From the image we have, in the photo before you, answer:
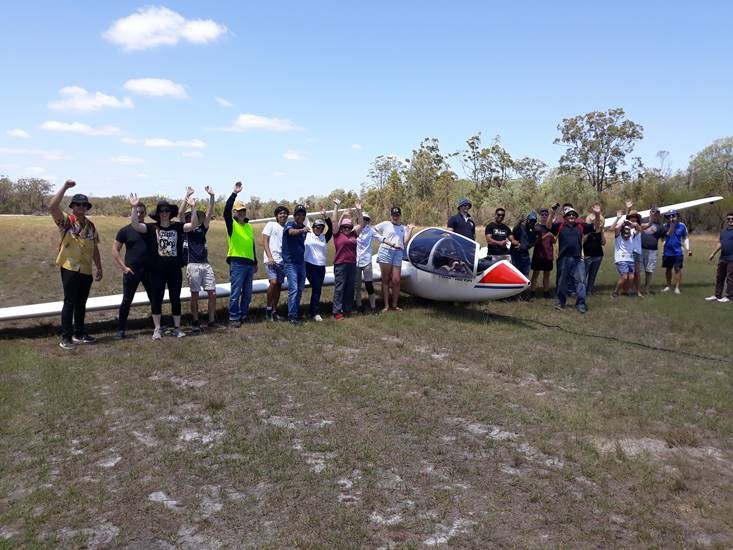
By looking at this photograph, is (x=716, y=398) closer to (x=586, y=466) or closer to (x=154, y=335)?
(x=586, y=466)

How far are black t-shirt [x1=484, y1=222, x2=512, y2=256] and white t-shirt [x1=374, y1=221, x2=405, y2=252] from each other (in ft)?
6.17

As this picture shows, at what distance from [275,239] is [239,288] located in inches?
40.0

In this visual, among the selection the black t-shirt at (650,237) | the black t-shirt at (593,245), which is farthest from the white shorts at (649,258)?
the black t-shirt at (593,245)

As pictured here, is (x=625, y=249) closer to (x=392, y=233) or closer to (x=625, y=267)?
(x=625, y=267)

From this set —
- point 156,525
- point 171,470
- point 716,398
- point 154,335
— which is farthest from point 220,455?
point 716,398

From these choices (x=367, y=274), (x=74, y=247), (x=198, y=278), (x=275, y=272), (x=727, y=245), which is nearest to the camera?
(x=74, y=247)

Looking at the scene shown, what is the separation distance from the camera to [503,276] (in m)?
9.12

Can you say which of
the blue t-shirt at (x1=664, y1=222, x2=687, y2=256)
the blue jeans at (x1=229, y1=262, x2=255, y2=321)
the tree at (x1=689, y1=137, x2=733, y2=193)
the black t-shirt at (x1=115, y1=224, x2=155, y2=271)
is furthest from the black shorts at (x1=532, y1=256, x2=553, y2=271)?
the tree at (x1=689, y1=137, x2=733, y2=193)

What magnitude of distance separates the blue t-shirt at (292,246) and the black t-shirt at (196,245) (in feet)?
4.09

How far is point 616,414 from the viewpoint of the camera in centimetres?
530

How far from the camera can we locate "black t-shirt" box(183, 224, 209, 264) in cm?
841

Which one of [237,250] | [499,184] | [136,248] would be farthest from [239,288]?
[499,184]

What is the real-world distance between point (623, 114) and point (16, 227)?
47.0 meters

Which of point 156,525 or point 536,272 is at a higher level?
point 536,272
